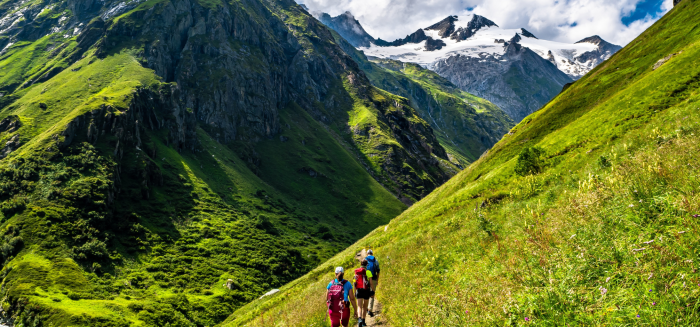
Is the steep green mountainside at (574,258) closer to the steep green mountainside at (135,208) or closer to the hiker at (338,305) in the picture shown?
the hiker at (338,305)

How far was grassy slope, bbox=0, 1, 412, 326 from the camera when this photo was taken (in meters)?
66.4

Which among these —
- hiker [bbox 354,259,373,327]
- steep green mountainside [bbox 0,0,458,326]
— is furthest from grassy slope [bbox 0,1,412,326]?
hiker [bbox 354,259,373,327]

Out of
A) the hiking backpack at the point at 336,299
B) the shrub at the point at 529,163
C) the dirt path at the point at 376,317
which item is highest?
the hiking backpack at the point at 336,299

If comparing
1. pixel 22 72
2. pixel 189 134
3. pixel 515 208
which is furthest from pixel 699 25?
pixel 22 72

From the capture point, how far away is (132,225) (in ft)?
316

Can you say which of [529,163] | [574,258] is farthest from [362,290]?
[529,163]

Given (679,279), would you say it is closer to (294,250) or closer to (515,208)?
(515,208)

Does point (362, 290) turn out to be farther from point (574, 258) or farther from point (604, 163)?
point (604, 163)

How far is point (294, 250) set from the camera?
382ft

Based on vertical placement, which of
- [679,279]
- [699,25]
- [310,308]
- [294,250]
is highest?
[679,279]

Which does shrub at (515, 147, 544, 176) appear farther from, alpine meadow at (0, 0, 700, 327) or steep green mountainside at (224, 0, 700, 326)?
steep green mountainside at (224, 0, 700, 326)

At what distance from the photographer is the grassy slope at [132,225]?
6644cm

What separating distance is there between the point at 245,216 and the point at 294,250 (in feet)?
100

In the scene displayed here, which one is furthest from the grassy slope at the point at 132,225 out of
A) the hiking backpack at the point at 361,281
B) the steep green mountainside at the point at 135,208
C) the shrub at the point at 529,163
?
the shrub at the point at 529,163
